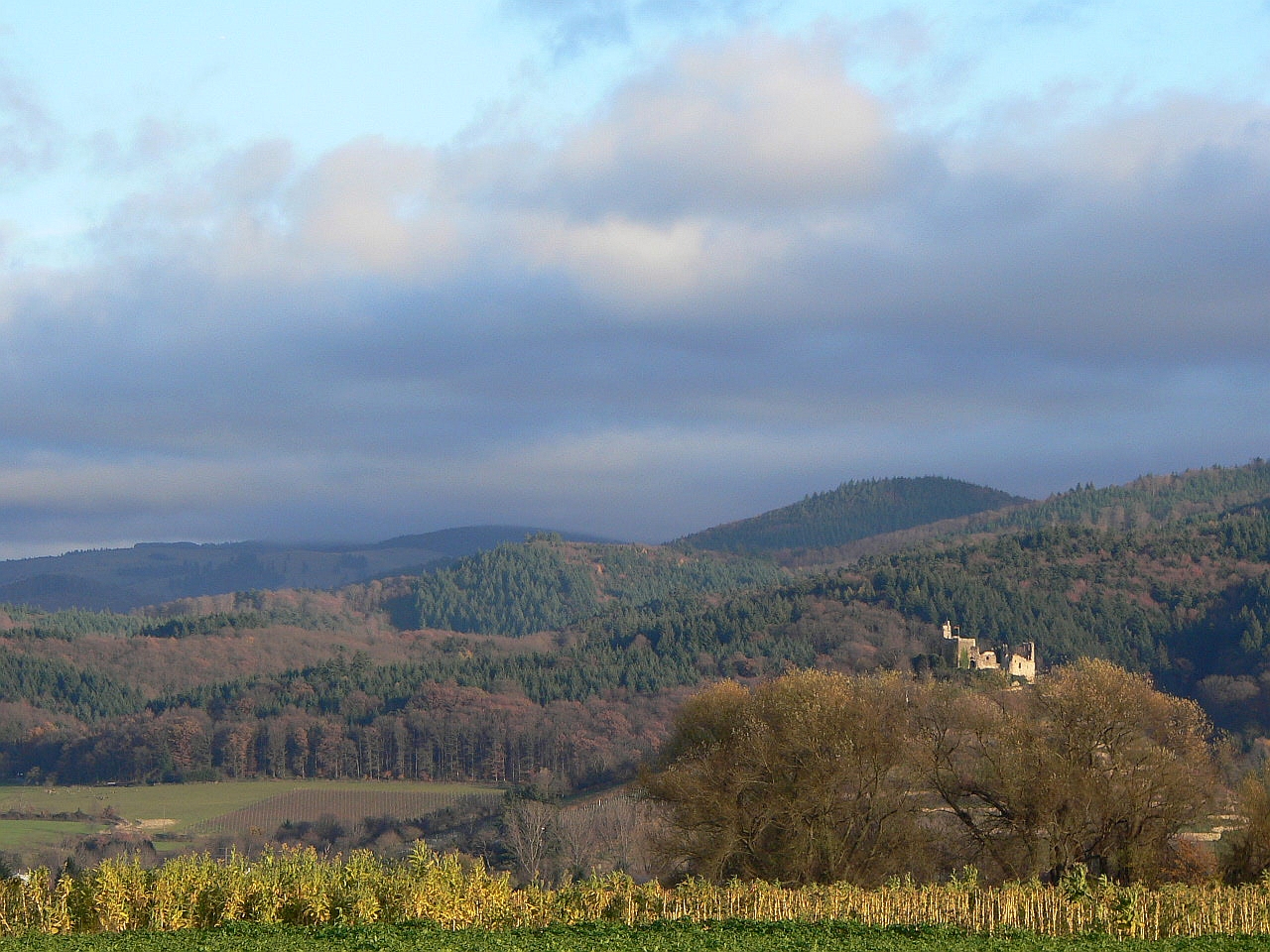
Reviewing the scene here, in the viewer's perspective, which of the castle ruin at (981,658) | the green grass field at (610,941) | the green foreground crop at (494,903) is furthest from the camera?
the castle ruin at (981,658)

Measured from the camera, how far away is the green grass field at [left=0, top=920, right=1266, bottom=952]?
33.5 m

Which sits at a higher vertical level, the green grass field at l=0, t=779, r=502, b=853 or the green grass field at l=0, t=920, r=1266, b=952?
the green grass field at l=0, t=920, r=1266, b=952

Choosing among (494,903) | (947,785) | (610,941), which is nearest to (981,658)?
(947,785)

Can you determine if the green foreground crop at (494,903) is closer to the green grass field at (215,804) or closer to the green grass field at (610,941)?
the green grass field at (610,941)

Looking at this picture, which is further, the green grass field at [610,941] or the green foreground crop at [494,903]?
the green foreground crop at [494,903]

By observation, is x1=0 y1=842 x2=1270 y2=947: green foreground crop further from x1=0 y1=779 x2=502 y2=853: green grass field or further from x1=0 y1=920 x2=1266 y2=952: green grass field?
x1=0 y1=779 x2=502 y2=853: green grass field

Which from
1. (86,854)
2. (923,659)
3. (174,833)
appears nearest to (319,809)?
(174,833)

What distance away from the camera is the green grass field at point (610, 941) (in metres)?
33.5

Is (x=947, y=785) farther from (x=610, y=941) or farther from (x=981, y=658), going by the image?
(x=981, y=658)

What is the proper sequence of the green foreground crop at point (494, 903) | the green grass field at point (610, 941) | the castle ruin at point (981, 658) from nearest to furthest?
the green grass field at point (610, 941) → the green foreground crop at point (494, 903) → the castle ruin at point (981, 658)

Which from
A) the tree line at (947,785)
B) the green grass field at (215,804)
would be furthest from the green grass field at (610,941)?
the green grass field at (215,804)

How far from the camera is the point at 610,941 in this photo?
35.4m

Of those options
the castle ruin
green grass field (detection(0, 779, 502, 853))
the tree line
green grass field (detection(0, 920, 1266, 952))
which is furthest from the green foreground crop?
the castle ruin

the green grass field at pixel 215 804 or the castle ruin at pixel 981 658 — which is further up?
the castle ruin at pixel 981 658
